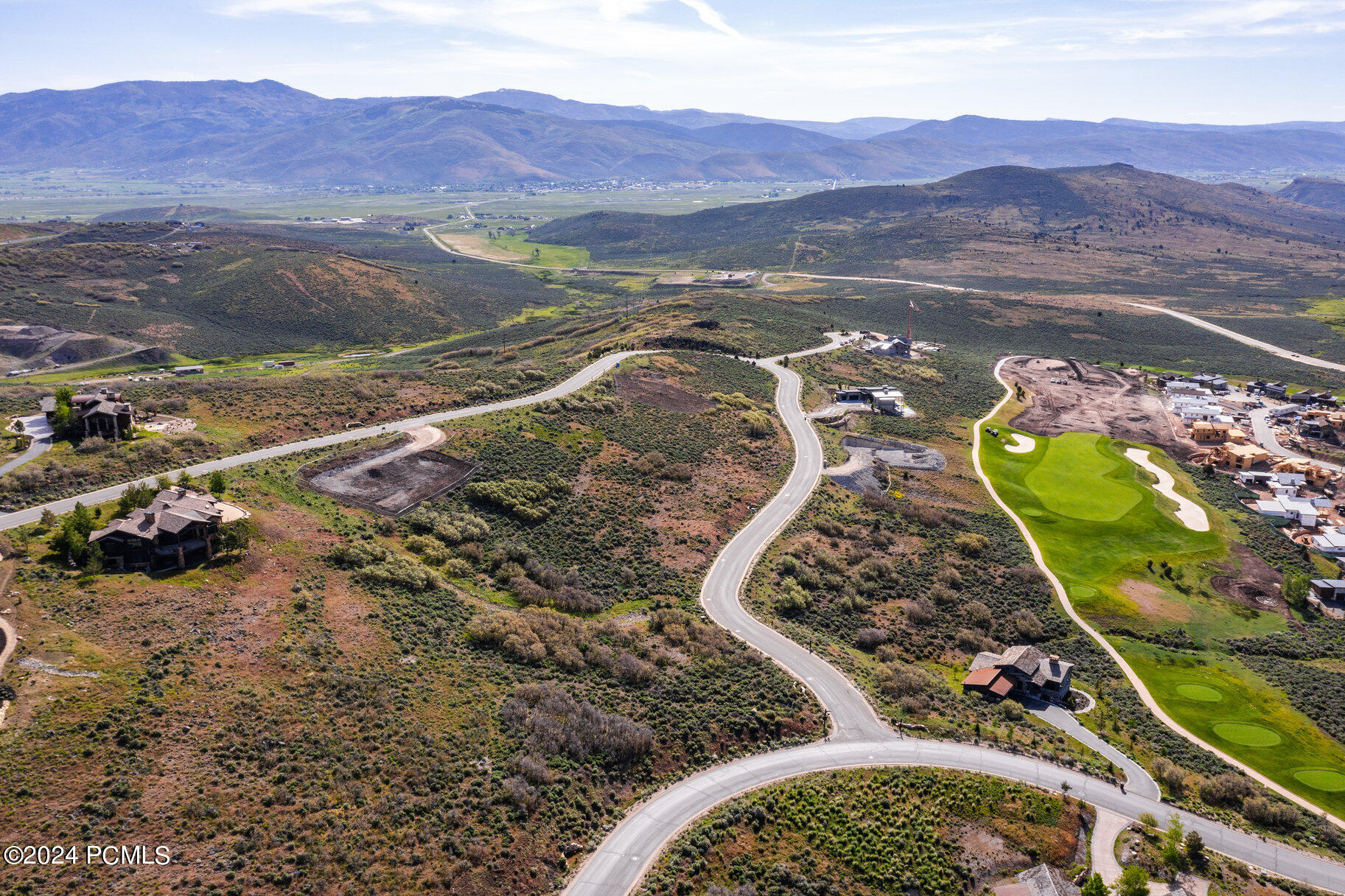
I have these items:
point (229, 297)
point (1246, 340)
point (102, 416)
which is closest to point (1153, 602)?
point (102, 416)

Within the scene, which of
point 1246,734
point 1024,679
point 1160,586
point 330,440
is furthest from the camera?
point 1160,586

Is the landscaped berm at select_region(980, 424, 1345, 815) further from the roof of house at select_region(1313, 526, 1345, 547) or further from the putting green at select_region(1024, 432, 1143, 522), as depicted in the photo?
the roof of house at select_region(1313, 526, 1345, 547)

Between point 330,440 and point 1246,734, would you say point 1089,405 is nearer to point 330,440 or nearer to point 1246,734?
point 1246,734

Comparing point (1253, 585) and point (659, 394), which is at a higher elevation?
point (659, 394)

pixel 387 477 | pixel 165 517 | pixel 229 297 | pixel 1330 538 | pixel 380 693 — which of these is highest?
pixel 229 297

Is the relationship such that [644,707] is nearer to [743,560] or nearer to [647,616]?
[647,616]

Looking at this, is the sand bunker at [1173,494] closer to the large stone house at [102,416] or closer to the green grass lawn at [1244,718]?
the green grass lawn at [1244,718]

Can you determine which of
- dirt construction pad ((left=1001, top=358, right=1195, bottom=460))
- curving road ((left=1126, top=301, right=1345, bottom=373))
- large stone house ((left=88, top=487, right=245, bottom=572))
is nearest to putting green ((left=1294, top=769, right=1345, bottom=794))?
dirt construction pad ((left=1001, top=358, right=1195, bottom=460))
